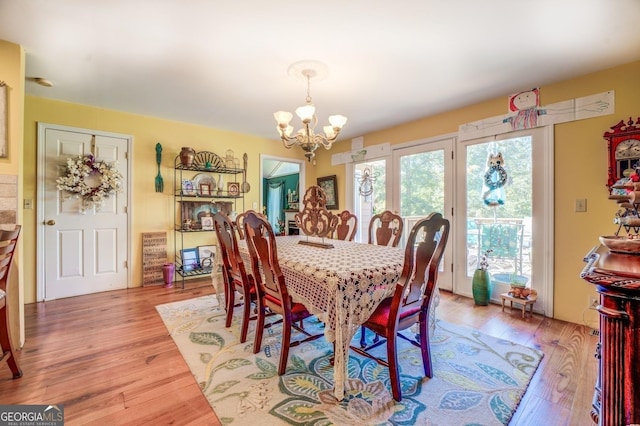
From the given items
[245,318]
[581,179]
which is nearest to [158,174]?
[245,318]

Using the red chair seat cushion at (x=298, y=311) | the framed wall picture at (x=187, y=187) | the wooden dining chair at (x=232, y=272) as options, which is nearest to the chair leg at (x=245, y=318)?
the wooden dining chair at (x=232, y=272)

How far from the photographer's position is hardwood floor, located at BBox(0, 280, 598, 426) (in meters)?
1.50

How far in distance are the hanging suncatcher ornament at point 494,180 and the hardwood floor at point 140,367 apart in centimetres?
120

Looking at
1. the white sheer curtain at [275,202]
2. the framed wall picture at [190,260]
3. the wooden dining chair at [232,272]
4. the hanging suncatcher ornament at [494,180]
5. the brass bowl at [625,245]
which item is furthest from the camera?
the white sheer curtain at [275,202]

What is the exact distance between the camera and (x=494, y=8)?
1.77m

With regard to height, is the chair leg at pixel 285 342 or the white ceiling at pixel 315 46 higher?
the white ceiling at pixel 315 46

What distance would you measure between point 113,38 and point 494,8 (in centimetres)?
267

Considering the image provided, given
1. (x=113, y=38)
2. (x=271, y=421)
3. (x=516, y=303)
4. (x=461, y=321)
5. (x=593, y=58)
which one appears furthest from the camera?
(x=516, y=303)

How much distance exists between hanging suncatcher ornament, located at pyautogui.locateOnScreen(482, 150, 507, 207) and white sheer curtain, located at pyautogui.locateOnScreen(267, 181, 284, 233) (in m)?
5.53

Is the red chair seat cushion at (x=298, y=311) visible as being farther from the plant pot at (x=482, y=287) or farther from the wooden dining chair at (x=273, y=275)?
the plant pot at (x=482, y=287)

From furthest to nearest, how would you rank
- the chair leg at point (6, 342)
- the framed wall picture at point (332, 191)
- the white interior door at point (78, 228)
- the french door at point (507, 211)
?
the framed wall picture at point (332, 191) < the white interior door at point (78, 228) < the french door at point (507, 211) < the chair leg at point (6, 342)

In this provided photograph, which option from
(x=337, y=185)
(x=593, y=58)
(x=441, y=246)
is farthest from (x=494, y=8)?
(x=337, y=185)

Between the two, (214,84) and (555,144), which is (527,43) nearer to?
(555,144)

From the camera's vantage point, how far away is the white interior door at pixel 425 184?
3.65 m
